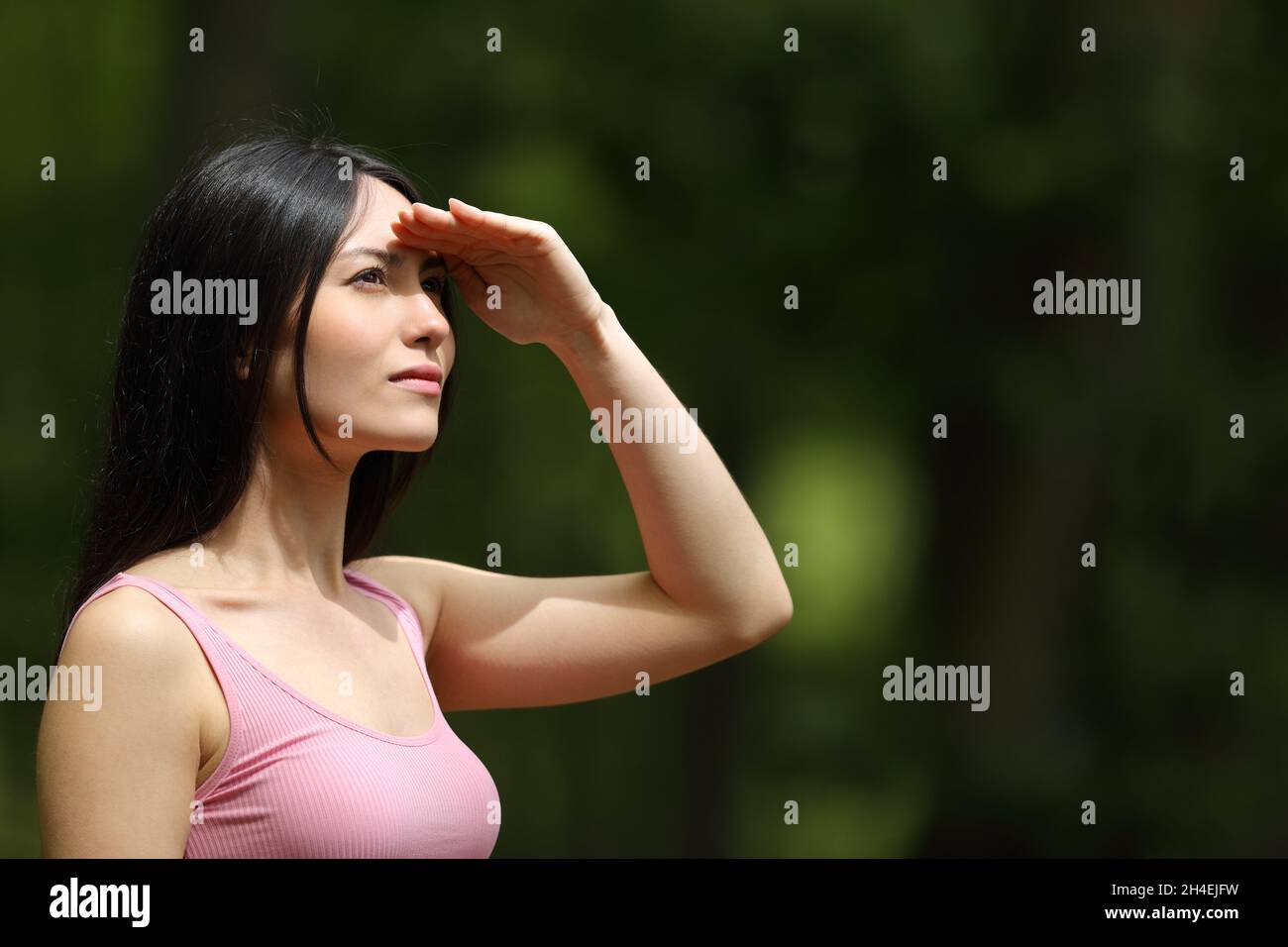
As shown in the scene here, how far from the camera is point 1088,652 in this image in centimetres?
664

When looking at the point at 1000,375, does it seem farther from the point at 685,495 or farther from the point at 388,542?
the point at 685,495

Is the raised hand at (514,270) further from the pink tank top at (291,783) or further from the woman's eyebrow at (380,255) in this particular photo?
the pink tank top at (291,783)

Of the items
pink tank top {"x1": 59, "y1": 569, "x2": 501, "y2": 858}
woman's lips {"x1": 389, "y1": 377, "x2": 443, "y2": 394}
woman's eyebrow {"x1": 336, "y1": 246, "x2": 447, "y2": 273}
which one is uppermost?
woman's eyebrow {"x1": 336, "y1": 246, "x2": 447, "y2": 273}

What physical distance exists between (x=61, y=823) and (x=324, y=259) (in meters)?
1.00

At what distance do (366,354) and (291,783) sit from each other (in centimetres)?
73

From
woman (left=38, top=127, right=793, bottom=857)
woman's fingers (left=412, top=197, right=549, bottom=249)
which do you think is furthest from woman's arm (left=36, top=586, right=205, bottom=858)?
woman's fingers (left=412, top=197, right=549, bottom=249)

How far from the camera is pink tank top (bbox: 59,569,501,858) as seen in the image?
232 cm

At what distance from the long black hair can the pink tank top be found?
7.4 inches

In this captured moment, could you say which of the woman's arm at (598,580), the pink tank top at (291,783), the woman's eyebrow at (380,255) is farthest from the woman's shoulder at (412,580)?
the woman's eyebrow at (380,255)

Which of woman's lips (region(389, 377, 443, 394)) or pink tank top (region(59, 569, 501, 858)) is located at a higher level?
woman's lips (region(389, 377, 443, 394))

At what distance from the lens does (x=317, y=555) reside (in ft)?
8.81

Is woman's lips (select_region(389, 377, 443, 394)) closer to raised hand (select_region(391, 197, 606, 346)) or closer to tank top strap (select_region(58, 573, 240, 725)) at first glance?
raised hand (select_region(391, 197, 606, 346))

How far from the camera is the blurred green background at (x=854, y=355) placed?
6.66 m
